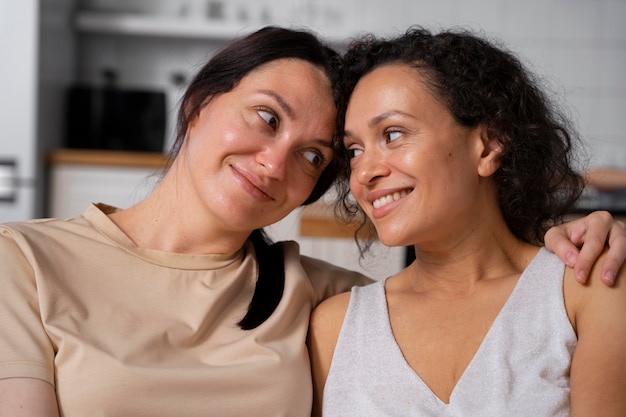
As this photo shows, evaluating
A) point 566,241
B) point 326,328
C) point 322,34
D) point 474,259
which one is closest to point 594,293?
point 566,241

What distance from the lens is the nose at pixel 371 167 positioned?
1.51 metres

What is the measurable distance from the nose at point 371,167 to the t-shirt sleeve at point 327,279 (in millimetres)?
287

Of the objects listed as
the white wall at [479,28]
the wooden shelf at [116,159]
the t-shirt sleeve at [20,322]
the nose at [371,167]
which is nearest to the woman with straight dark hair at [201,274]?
the t-shirt sleeve at [20,322]

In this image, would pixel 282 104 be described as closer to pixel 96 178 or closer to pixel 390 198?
pixel 390 198

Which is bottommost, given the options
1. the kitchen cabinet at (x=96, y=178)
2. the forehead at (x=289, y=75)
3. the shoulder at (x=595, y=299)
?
the kitchen cabinet at (x=96, y=178)

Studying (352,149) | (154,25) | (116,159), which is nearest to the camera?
(352,149)

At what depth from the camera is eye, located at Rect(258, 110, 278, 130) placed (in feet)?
5.17

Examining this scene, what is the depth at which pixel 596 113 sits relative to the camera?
5.05 metres

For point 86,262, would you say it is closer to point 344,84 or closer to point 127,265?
point 127,265

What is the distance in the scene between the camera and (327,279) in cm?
177

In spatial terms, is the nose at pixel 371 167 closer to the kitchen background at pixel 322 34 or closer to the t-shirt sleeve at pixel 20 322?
the t-shirt sleeve at pixel 20 322

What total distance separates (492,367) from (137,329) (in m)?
0.57

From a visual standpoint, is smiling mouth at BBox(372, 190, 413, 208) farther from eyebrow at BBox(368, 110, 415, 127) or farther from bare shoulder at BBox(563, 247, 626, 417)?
bare shoulder at BBox(563, 247, 626, 417)

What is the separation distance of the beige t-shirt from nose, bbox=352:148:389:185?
0.24m
